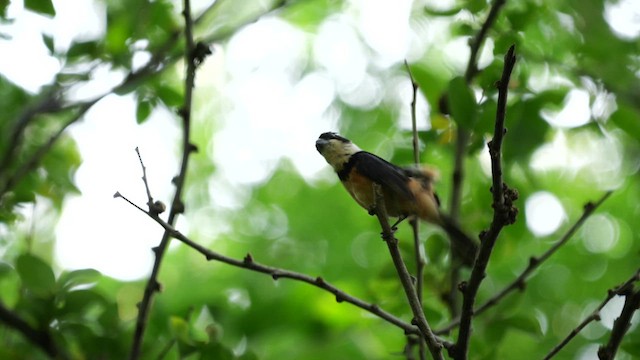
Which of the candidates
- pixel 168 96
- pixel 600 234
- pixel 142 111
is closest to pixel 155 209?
pixel 142 111

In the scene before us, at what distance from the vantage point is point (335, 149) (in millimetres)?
3662

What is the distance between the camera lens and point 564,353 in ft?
22.5

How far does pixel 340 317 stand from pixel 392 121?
124 inches

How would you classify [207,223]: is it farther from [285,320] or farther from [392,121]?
[285,320]

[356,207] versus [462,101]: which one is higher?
[356,207]

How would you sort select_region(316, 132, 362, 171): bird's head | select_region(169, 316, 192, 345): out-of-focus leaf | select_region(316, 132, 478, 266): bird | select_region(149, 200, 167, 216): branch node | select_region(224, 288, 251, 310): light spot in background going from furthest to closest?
select_region(224, 288, 251, 310): light spot in background → select_region(316, 132, 362, 171): bird's head → select_region(316, 132, 478, 266): bird → select_region(169, 316, 192, 345): out-of-focus leaf → select_region(149, 200, 167, 216): branch node

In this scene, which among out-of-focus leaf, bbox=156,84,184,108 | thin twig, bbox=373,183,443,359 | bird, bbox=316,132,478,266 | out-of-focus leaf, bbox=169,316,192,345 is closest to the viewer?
thin twig, bbox=373,183,443,359

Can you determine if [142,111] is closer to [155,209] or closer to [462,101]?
[155,209]

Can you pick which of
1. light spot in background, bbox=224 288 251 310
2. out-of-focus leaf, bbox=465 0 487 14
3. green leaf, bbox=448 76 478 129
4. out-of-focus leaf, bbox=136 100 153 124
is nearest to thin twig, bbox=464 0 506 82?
out-of-focus leaf, bbox=465 0 487 14

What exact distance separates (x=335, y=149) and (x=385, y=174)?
33 centimetres

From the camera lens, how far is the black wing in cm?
343

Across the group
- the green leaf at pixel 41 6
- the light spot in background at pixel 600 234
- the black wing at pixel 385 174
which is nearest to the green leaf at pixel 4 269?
the green leaf at pixel 41 6

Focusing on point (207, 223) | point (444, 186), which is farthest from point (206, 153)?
point (444, 186)

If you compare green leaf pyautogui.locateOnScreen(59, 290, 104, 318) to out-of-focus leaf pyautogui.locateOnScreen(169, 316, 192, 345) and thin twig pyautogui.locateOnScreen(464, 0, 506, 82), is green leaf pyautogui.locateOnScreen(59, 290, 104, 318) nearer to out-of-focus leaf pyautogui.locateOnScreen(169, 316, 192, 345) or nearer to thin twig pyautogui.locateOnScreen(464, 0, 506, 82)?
out-of-focus leaf pyautogui.locateOnScreen(169, 316, 192, 345)
